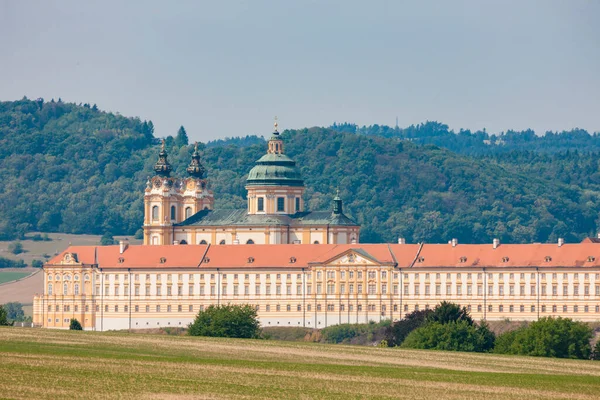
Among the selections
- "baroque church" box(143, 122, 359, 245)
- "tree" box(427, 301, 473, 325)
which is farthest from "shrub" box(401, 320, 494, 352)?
"baroque church" box(143, 122, 359, 245)

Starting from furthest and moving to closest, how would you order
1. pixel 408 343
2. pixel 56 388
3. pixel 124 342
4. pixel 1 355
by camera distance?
pixel 408 343 < pixel 124 342 < pixel 1 355 < pixel 56 388

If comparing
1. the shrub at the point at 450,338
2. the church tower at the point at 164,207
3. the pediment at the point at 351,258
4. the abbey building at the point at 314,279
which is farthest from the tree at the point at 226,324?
the church tower at the point at 164,207

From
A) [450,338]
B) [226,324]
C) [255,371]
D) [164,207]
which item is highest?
[164,207]

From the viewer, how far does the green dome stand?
193m

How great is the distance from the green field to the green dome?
83.0 metres

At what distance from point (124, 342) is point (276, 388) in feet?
85.3

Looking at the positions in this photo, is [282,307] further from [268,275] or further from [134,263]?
[134,263]

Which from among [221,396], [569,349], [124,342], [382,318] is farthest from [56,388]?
[382,318]

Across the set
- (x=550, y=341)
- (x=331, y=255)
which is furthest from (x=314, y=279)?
(x=550, y=341)

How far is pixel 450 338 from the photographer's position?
124m

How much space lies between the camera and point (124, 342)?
103750 millimetres

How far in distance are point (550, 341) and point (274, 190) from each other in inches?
3047

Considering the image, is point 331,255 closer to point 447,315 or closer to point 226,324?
point 447,315

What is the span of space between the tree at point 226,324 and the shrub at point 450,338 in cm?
1186
